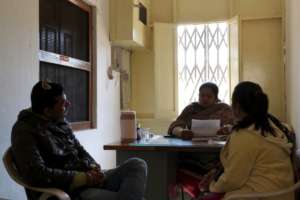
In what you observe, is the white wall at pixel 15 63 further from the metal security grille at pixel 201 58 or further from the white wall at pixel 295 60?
the metal security grille at pixel 201 58

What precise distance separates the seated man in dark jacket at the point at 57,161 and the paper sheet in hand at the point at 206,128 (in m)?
0.79

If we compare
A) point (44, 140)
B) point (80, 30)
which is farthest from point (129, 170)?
point (80, 30)

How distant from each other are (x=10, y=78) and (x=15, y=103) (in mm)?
191

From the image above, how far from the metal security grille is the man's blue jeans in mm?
3307

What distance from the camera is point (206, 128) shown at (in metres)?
2.91

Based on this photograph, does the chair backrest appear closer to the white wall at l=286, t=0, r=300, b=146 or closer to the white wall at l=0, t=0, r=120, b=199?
the white wall at l=0, t=0, r=120, b=199

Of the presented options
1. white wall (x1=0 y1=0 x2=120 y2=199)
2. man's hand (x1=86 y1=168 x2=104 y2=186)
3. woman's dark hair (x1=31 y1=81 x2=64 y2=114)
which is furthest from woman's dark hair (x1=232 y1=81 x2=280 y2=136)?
white wall (x1=0 y1=0 x2=120 y2=199)

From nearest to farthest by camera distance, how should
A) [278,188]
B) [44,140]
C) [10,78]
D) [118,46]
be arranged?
1. [278,188]
2. [44,140]
3. [10,78]
4. [118,46]

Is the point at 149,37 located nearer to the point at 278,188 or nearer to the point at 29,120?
the point at 29,120

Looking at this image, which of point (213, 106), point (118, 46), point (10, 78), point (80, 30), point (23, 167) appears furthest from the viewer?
point (118, 46)

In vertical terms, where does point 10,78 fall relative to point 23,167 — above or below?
above

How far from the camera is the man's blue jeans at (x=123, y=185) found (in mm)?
2059

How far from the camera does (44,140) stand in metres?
2.05

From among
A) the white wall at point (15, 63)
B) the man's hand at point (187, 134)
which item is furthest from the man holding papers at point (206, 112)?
the white wall at point (15, 63)
